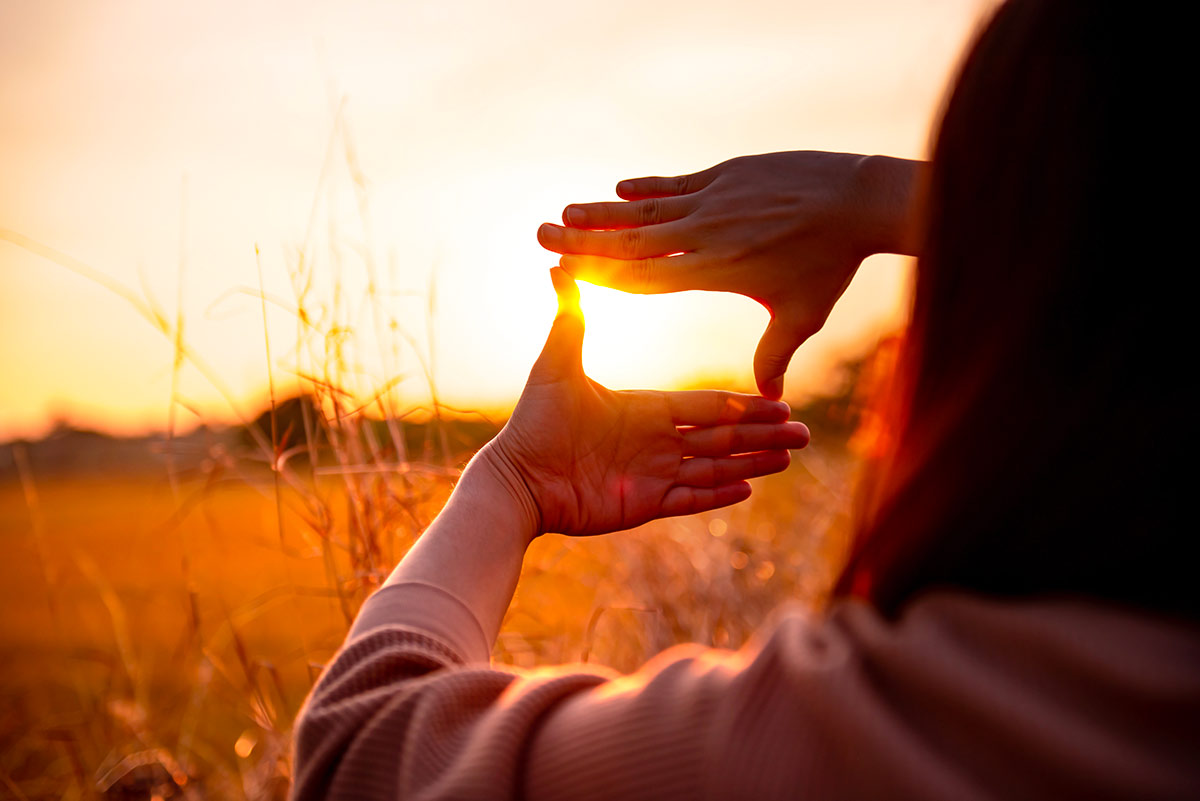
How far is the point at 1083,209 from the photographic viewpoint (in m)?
0.70

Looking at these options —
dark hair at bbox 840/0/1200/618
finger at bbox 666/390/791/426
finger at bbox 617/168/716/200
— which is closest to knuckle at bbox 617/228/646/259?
finger at bbox 617/168/716/200

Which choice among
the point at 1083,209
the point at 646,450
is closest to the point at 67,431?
the point at 646,450

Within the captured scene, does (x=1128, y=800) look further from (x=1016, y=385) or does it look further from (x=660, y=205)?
(x=660, y=205)

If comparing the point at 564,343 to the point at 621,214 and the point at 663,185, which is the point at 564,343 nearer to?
the point at 621,214

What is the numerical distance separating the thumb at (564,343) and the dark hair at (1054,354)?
79 cm

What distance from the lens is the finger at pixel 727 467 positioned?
161 cm

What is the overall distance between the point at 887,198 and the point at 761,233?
0.26 m

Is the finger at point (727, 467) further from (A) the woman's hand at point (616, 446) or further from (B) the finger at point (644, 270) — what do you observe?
(B) the finger at point (644, 270)

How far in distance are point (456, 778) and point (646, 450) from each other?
93 centimetres

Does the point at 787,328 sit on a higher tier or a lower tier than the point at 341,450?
higher

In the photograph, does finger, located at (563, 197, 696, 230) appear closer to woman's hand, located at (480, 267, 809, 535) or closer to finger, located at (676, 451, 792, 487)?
woman's hand, located at (480, 267, 809, 535)

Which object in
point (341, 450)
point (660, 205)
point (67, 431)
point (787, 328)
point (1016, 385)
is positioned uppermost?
point (660, 205)

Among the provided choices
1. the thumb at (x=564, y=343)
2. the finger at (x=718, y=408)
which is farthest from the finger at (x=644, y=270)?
the finger at (x=718, y=408)

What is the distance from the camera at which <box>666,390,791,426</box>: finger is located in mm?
1599
